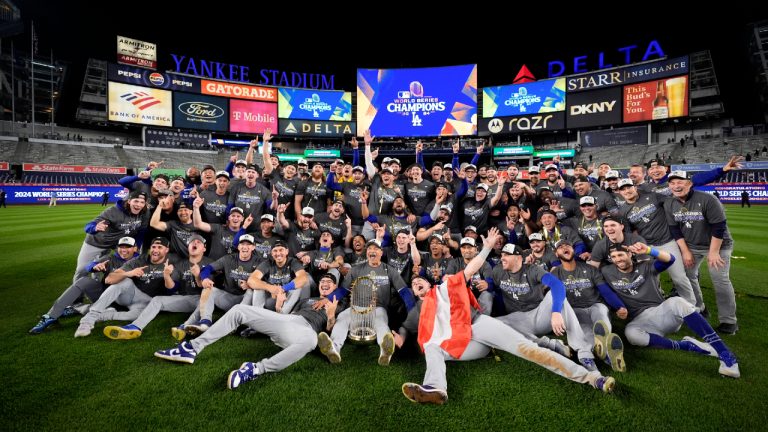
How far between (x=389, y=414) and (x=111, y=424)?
2.57 meters

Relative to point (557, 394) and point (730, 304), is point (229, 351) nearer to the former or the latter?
point (557, 394)

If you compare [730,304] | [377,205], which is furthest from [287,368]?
[730,304]

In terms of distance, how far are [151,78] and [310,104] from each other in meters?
19.1

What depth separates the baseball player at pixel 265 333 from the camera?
4.39 meters

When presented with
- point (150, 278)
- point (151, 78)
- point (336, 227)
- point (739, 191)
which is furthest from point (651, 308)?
point (151, 78)

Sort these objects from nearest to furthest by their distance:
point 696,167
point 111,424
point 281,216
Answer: point 111,424, point 281,216, point 696,167

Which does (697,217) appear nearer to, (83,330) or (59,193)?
(83,330)

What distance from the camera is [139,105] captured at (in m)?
46.0

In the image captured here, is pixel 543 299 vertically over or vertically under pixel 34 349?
over

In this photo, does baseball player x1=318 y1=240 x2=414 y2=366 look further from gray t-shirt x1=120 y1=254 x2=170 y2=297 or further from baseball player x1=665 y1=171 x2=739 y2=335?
baseball player x1=665 y1=171 x2=739 y2=335

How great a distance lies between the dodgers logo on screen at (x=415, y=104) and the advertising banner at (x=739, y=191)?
88.9ft

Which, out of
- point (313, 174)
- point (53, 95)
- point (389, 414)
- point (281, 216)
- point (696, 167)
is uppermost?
Result: point (53, 95)

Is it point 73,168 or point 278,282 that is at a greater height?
point 73,168

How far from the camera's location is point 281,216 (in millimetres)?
7617
